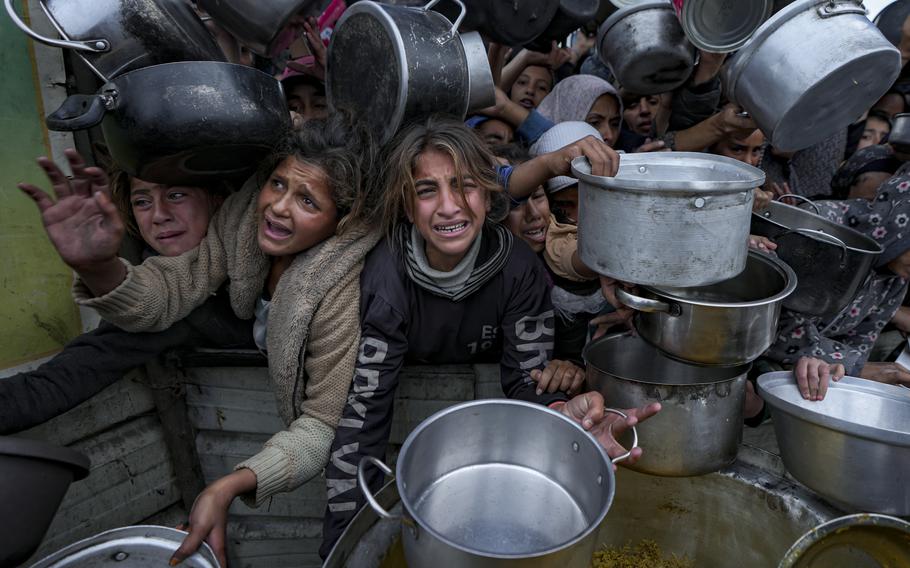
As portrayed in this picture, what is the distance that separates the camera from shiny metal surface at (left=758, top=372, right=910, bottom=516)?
1438 millimetres

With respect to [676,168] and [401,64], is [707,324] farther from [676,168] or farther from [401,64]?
[401,64]

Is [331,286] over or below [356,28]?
below

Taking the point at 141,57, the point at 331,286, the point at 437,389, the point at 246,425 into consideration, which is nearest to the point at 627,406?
the point at 437,389

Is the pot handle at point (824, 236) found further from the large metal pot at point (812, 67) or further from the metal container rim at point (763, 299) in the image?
the large metal pot at point (812, 67)

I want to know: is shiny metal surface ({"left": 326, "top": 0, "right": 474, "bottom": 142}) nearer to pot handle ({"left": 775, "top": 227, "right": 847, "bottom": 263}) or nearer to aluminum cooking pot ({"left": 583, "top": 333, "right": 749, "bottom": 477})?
aluminum cooking pot ({"left": 583, "top": 333, "right": 749, "bottom": 477})

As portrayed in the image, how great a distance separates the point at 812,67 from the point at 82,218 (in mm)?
2059

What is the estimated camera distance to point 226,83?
1620mm

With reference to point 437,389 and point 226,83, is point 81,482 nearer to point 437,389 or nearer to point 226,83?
point 437,389

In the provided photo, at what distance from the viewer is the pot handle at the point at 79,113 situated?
1.49 metres

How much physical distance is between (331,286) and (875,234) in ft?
6.71

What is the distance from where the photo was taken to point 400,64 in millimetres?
1729

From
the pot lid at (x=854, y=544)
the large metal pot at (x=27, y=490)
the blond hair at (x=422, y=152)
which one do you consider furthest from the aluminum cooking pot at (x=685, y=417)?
the large metal pot at (x=27, y=490)

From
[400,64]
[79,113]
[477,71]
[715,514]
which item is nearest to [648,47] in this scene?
[477,71]

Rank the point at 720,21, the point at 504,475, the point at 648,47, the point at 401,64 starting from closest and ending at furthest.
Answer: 1. the point at 504,475
2. the point at 401,64
3. the point at 720,21
4. the point at 648,47
